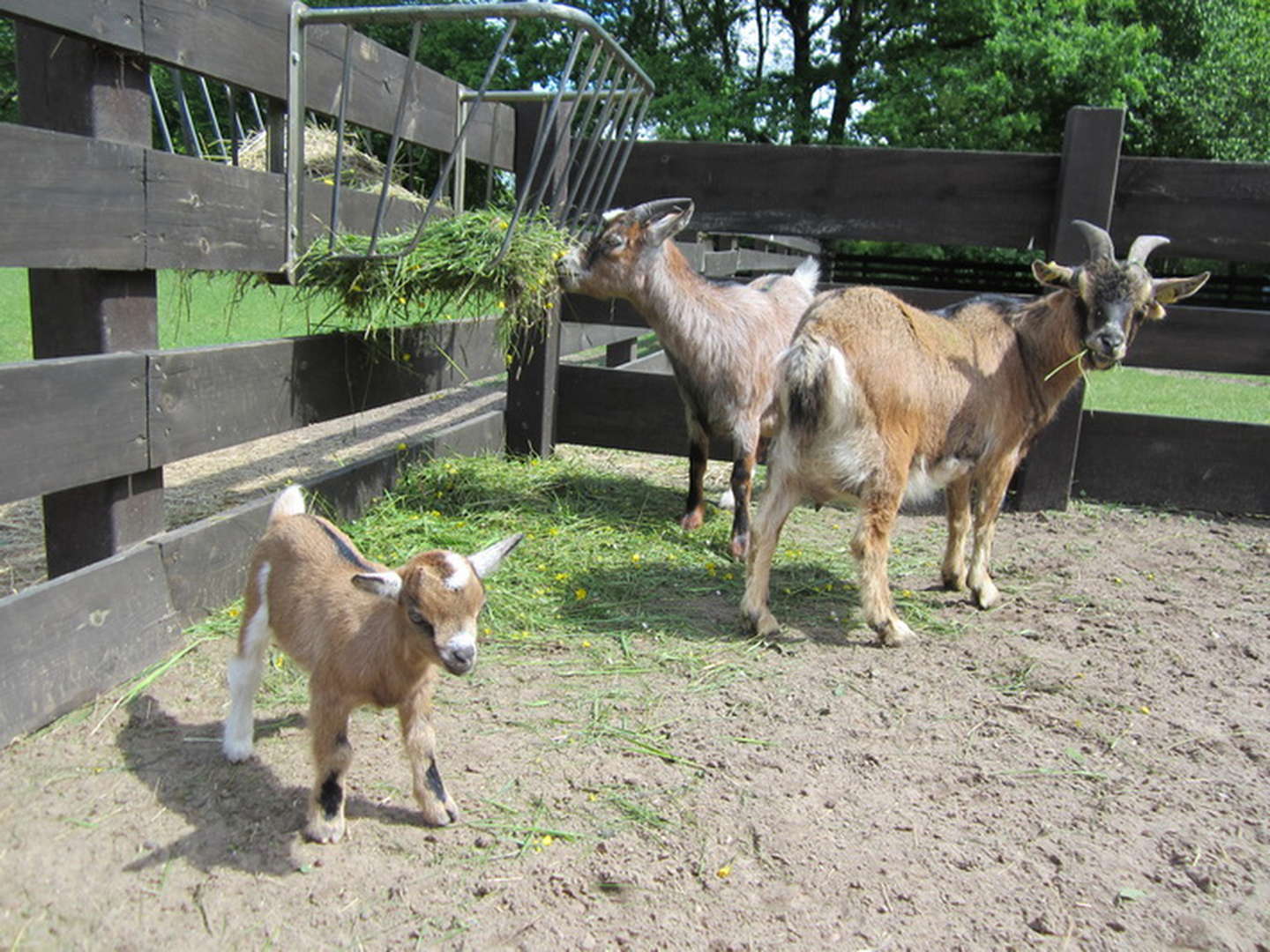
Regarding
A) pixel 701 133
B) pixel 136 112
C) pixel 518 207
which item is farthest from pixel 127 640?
pixel 701 133

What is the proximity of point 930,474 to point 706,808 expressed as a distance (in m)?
2.19

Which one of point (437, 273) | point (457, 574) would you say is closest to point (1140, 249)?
point (437, 273)

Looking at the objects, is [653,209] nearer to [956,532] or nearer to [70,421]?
[956,532]

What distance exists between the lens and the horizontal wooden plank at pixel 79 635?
289cm

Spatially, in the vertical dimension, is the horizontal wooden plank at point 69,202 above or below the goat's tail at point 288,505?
above

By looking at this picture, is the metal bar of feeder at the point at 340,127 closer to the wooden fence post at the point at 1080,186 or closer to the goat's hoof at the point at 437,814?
the goat's hoof at the point at 437,814

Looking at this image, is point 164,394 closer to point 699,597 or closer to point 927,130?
point 699,597

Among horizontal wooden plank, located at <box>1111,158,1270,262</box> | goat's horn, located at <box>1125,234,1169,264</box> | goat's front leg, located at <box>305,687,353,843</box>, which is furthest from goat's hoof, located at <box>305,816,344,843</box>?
horizontal wooden plank, located at <box>1111,158,1270,262</box>

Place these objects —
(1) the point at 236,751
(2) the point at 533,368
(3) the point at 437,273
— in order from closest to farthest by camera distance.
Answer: (1) the point at 236,751 < (3) the point at 437,273 < (2) the point at 533,368

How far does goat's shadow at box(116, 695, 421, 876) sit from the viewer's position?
2.56m

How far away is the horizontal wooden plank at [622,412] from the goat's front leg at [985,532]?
216 cm

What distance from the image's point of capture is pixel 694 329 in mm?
5535

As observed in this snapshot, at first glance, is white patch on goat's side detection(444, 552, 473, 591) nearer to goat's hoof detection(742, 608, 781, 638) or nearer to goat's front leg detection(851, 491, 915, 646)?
goat's hoof detection(742, 608, 781, 638)

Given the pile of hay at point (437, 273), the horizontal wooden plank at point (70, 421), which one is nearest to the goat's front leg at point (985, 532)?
the pile of hay at point (437, 273)
